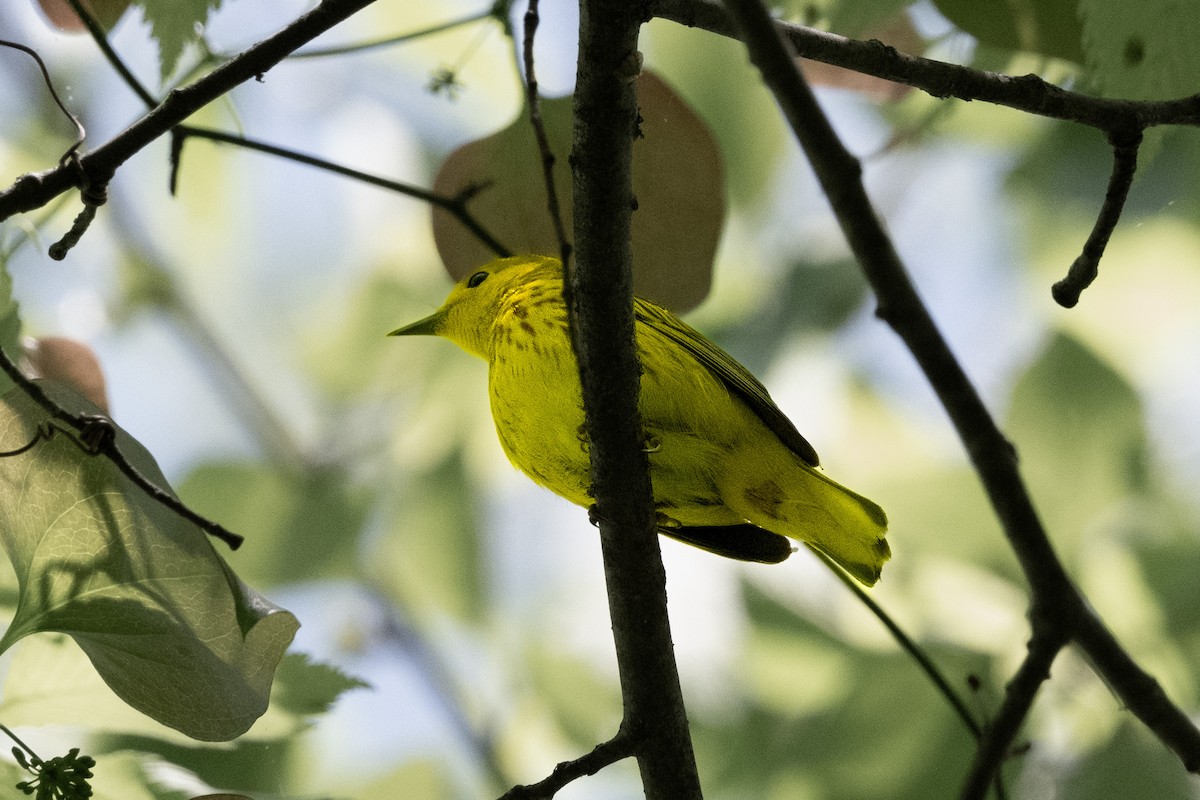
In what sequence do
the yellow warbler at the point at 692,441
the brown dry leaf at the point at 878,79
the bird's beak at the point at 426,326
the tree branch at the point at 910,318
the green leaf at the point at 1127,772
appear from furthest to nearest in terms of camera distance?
the bird's beak at the point at 426,326 < the green leaf at the point at 1127,772 < the brown dry leaf at the point at 878,79 < the yellow warbler at the point at 692,441 < the tree branch at the point at 910,318

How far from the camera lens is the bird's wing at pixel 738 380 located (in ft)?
5.11

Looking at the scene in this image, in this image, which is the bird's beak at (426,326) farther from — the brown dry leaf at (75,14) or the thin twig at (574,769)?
the thin twig at (574,769)

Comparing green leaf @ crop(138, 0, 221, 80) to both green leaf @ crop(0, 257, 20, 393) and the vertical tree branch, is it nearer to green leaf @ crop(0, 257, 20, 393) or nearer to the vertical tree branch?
green leaf @ crop(0, 257, 20, 393)

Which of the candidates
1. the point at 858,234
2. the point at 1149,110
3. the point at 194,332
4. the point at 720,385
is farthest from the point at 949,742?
the point at 194,332

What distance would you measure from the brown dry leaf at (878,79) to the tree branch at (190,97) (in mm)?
752

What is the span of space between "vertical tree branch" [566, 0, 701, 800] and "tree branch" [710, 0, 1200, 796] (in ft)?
0.82

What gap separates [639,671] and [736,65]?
5.67 ft

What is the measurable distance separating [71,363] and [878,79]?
3.66 ft

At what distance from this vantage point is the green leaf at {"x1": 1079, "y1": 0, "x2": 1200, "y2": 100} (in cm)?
112

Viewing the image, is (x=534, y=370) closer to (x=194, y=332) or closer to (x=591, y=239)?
(x=591, y=239)

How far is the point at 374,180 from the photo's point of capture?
142cm

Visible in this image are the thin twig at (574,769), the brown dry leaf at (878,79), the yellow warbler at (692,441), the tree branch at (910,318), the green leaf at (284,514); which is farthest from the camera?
the green leaf at (284,514)

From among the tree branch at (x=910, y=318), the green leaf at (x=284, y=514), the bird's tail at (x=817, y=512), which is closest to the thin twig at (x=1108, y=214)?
the tree branch at (x=910, y=318)

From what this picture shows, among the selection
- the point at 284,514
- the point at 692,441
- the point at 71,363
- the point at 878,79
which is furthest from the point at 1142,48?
the point at 284,514
